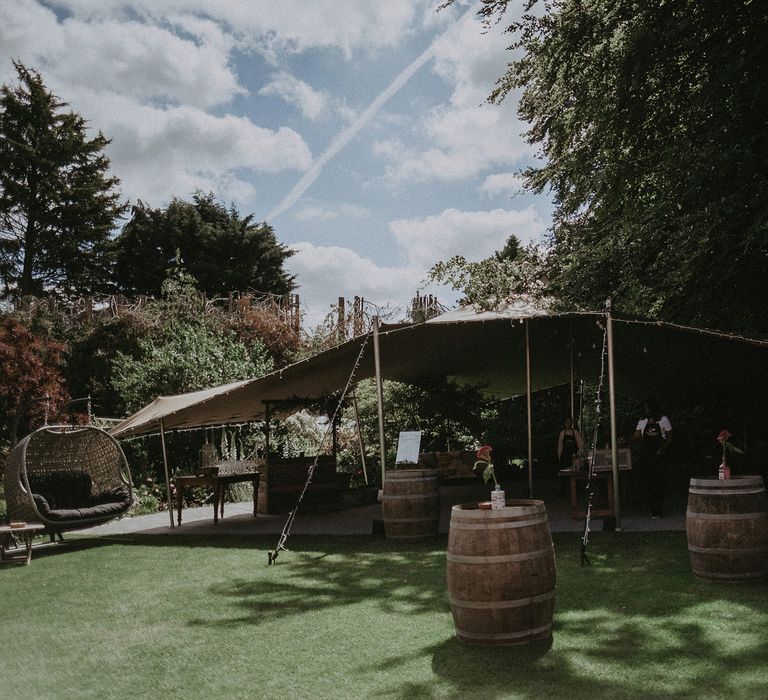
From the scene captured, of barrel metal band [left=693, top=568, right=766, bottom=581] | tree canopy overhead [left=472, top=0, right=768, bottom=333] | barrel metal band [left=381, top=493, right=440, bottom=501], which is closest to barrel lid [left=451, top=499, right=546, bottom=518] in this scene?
barrel metal band [left=693, top=568, right=766, bottom=581]

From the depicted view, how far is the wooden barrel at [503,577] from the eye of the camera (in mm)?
3799

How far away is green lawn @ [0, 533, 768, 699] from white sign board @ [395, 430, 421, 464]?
1.32 metres

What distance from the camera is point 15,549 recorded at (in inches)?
321

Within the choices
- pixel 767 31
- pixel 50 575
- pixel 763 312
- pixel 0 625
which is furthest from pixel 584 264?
pixel 0 625

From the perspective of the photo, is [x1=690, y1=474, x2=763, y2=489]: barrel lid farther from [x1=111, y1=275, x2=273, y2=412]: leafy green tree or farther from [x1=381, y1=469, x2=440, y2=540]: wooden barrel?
[x1=111, y1=275, x2=273, y2=412]: leafy green tree

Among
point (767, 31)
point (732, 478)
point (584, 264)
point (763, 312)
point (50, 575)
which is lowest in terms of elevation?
point (50, 575)

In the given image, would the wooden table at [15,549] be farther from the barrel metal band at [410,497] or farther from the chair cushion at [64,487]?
the barrel metal band at [410,497]

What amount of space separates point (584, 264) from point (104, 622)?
8474 mm

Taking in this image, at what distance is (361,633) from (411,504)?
313 centimetres

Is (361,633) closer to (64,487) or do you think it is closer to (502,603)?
(502,603)

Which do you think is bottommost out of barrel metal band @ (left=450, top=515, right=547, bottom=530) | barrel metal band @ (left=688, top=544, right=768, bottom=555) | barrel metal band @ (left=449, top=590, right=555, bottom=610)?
barrel metal band @ (left=449, top=590, right=555, bottom=610)

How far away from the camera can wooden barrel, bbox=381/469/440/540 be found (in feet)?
24.5

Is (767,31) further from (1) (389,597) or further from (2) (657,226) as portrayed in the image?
(1) (389,597)

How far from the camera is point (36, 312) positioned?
53.4 ft
